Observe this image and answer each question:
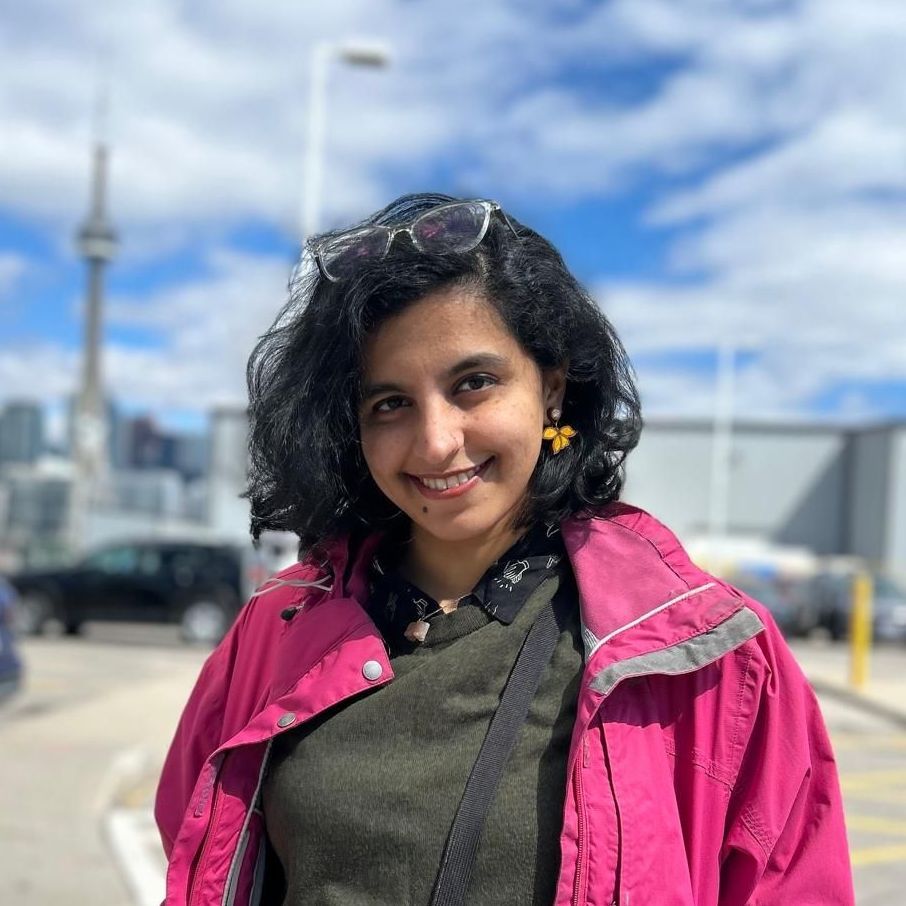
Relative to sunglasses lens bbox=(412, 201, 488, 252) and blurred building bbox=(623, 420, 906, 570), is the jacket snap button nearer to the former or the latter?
sunglasses lens bbox=(412, 201, 488, 252)

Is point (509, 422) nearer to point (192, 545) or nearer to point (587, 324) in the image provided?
point (587, 324)

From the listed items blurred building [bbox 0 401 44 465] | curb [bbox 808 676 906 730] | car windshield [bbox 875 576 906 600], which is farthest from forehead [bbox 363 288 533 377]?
blurred building [bbox 0 401 44 465]

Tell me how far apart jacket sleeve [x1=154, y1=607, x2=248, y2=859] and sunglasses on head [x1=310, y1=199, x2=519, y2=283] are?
0.73m

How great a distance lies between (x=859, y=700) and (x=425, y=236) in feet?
35.5

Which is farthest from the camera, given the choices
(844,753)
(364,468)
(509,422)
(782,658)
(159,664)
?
(159,664)

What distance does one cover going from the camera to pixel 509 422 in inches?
63.6

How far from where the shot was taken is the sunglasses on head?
5.33 ft

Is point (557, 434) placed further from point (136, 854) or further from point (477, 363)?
point (136, 854)

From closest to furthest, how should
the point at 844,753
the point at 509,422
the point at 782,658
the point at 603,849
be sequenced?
the point at 603,849
the point at 782,658
the point at 509,422
the point at 844,753

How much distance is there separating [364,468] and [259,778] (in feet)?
1.89

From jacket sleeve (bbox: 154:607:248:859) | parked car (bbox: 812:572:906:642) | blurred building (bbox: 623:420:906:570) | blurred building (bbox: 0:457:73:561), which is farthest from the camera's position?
blurred building (bbox: 0:457:73:561)

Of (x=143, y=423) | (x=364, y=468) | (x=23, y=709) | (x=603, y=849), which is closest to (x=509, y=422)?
(x=364, y=468)

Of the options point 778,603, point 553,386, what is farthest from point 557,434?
point 778,603

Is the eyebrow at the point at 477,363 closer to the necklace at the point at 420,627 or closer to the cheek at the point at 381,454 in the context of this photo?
the cheek at the point at 381,454
